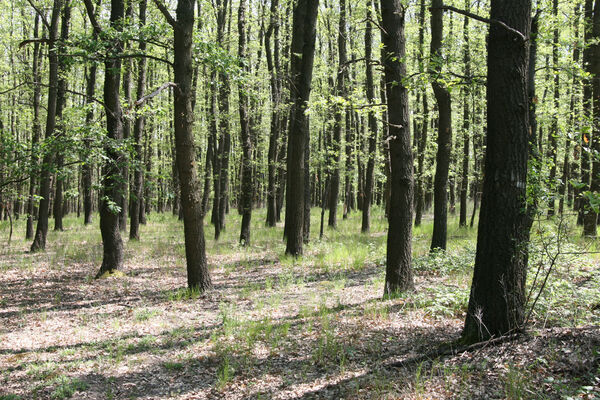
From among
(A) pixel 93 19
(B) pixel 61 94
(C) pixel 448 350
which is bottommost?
(C) pixel 448 350

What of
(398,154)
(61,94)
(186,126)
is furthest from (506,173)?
(61,94)

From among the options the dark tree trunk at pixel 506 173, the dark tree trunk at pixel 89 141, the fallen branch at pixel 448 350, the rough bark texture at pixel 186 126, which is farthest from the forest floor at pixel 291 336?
the dark tree trunk at pixel 89 141

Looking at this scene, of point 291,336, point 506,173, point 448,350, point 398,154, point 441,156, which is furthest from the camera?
point 441,156

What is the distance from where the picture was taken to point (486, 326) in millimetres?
4535

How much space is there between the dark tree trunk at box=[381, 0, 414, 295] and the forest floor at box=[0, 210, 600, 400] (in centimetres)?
65

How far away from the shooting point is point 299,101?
12.2 metres

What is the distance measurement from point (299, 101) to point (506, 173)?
339 inches

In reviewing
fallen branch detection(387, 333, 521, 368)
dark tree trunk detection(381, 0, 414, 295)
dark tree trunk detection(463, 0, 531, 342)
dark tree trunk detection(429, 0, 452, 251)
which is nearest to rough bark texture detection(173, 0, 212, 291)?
dark tree trunk detection(381, 0, 414, 295)

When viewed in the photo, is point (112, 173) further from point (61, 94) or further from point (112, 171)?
→ point (61, 94)

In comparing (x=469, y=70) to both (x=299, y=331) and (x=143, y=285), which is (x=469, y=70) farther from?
(x=143, y=285)

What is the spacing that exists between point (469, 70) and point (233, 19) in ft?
47.2

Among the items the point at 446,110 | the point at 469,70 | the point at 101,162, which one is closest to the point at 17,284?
the point at 101,162

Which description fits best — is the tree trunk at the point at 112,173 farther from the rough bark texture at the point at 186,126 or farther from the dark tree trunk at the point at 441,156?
the dark tree trunk at the point at 441,156

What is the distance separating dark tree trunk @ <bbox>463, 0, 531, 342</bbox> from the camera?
4.36 meters
